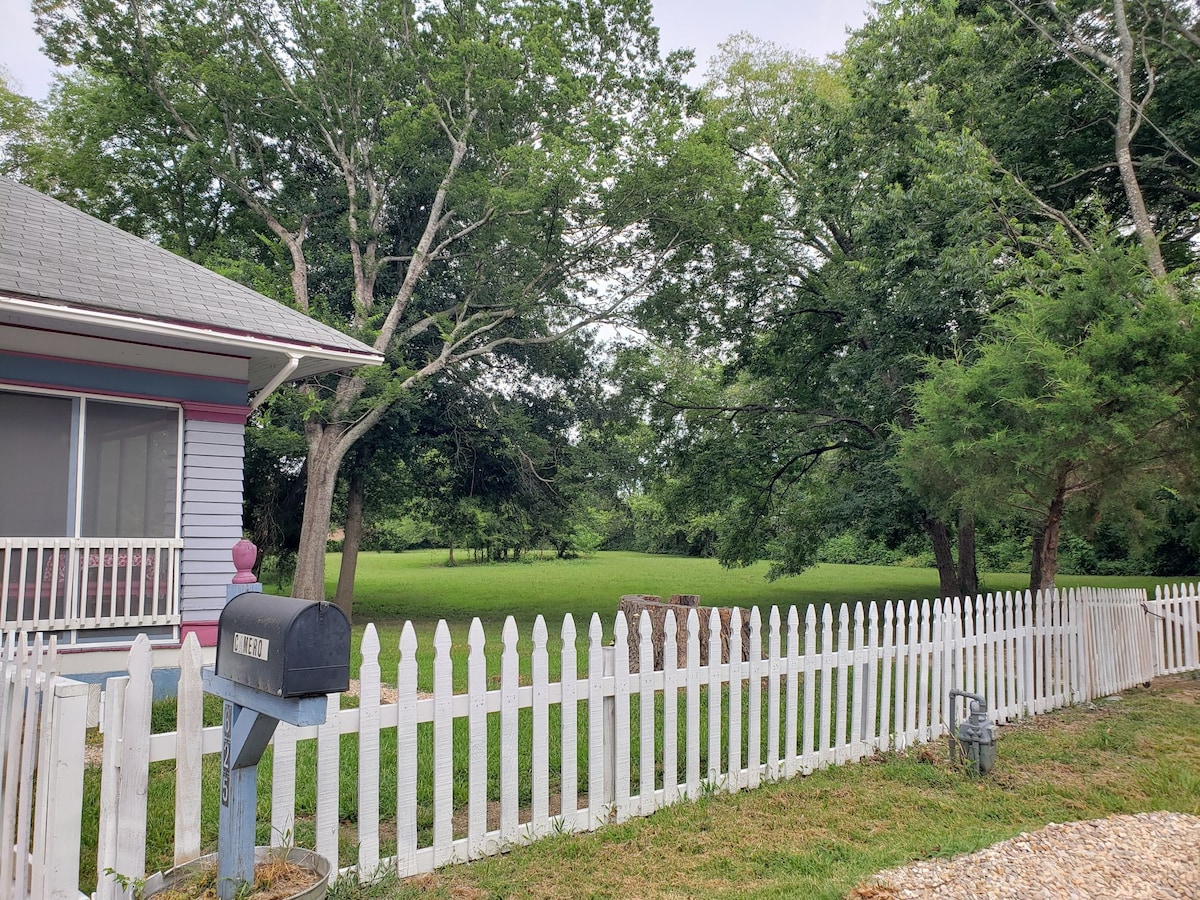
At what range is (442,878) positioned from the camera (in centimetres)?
391

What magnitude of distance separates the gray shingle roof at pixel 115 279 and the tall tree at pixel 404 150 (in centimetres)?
525

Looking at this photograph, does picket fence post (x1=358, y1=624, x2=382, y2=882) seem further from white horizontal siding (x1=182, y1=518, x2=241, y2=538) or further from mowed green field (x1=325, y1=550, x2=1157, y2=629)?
mowed green field (x1=325, y1=550, x2=1157, y2=629)

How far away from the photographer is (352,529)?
1925 cm

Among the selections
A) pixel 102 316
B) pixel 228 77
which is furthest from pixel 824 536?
pixel 228 77

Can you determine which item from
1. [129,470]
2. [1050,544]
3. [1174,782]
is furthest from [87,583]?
[1050,544]

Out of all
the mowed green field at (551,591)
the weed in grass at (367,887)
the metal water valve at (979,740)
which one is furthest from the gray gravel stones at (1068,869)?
the mowed green field at (551,591)

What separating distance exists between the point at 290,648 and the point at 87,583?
21.5 ft

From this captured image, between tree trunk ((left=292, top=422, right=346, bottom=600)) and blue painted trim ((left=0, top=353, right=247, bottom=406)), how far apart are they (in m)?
6.62

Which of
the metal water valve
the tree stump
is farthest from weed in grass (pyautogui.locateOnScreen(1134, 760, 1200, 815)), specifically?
the tree stump

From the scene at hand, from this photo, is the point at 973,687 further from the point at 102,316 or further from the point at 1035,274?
the point at 102,316

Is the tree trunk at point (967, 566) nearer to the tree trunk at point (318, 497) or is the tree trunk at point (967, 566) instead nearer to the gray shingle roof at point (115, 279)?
the gray shingle roof at point (115, 279)

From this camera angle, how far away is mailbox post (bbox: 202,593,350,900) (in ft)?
9.21

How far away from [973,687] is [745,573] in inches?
1069

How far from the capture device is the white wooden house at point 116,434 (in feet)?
25.1
